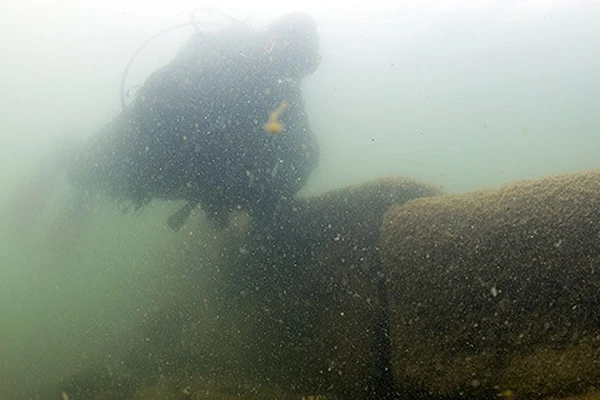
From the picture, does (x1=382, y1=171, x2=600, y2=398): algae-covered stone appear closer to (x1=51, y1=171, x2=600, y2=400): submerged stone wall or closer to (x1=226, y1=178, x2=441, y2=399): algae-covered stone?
(x1=51, y1=171, x2=600, y2=400): submerged stone wall

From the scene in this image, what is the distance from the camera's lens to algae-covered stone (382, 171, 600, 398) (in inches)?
97.0

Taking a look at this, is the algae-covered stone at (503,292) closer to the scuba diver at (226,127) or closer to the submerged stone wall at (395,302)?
the submerged stone wall at (395,302)

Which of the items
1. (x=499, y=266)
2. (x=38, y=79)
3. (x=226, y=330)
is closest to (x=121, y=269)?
(x=226, y=330)

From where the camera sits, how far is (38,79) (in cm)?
3269

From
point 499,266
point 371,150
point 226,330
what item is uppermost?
point 371,150

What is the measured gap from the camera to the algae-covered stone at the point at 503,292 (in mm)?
2463

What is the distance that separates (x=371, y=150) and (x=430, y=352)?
3068 cm

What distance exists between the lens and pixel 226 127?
482 cm

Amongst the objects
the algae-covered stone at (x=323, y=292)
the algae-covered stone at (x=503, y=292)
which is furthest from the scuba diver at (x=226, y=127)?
the algae-covered stone at (x=503, y=292)

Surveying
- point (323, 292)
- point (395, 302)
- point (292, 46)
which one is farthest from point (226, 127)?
point (395, 302)

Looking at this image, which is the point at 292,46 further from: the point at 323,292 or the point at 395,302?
the point at 395,302

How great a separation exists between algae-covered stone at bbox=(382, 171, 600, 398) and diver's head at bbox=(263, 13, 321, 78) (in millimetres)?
2814

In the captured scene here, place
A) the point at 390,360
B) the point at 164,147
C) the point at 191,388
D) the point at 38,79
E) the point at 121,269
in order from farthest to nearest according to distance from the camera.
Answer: the point at 38,79, the point at 121,269, the point at 164,147, the point at 191,388, the point at 390,360

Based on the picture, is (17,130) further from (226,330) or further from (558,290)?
(558,290)
